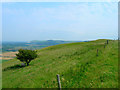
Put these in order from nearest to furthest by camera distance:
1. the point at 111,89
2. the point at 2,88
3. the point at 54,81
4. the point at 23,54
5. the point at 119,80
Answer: the point at 111,89 < the point at 119,80 < the point at 54,81 < the point at 2,88 < the point at 23,54

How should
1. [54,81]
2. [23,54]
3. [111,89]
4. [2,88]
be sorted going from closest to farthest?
[111,89]
[54,81]
[2,88]
[23,54]

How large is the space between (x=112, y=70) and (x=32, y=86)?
1088 cm

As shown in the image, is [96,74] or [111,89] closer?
[111,89]

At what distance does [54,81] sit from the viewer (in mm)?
13453

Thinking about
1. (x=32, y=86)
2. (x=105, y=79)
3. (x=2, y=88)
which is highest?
(x=105, y=79)

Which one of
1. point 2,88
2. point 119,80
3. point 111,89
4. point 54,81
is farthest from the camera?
point 2,88

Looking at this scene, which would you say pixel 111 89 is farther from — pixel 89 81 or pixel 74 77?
pixel 74 77

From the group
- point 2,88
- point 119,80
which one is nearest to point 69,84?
point 119,80

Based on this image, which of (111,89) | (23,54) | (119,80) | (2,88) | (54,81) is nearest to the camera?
(111,89)

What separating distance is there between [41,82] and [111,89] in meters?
8.09

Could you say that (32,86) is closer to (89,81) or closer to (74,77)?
(74,77)

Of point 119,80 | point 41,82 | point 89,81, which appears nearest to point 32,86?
point 41,82

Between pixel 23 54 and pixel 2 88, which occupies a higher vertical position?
pixel 23 54

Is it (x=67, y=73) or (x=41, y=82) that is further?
(x=67, y=73)
